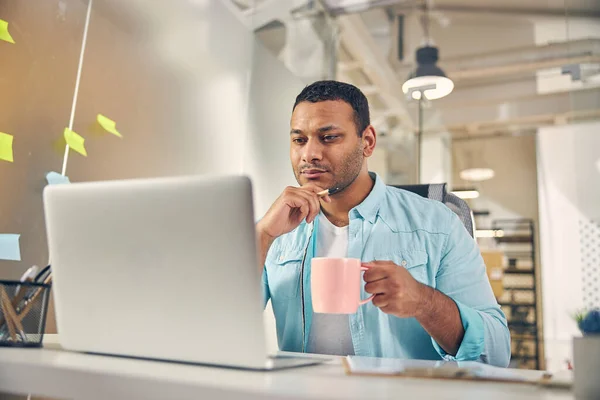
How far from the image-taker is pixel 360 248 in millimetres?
1472

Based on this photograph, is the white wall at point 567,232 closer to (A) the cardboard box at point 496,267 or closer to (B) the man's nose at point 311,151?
(A) the cardboard box at point 496,267

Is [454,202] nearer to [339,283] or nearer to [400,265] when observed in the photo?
[400,265]

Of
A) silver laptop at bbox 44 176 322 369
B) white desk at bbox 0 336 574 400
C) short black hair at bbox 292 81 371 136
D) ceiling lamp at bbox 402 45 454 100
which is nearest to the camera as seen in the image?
white desk at bbox 0 336 574 400

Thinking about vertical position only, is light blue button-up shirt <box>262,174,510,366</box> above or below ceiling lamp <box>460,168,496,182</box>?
below

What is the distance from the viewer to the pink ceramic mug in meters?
0.82

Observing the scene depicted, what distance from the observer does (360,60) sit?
11.8 feet

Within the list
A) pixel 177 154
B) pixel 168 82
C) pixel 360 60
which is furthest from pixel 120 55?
pixel 360 60

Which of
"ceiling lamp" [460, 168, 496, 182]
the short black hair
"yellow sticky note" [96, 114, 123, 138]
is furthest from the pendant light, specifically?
"yellow sticky note" [96, 114, 123, 138]

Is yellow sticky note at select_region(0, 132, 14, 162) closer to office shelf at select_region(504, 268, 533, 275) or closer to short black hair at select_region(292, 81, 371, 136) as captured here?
short black hair at select_region(292, 81, 371, 136)

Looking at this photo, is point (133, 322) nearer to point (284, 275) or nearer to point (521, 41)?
point (284, 275)

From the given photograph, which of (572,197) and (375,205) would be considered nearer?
(375,205)

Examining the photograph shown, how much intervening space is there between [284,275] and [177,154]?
897mm

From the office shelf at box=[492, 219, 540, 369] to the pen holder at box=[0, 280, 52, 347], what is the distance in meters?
4.04

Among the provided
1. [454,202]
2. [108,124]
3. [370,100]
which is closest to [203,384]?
[454,202]
